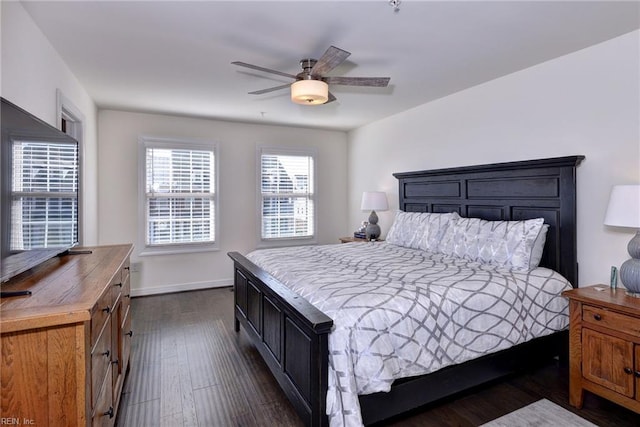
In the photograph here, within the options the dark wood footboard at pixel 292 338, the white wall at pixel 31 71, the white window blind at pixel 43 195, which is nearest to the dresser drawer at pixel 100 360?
the white window blind at pixel 43 195

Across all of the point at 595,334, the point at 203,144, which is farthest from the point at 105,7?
the point at 595,334

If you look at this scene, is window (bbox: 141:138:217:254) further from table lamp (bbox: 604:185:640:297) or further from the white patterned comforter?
table lamp (bbox: 604:185:640:297)

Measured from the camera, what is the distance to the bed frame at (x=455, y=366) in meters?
1.79

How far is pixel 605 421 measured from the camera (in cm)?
204

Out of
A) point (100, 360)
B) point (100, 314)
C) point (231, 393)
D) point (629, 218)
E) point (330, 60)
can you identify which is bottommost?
point (231, 393)

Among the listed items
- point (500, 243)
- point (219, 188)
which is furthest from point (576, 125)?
point (219, 188)

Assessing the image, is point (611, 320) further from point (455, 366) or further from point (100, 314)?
point (100, 314)

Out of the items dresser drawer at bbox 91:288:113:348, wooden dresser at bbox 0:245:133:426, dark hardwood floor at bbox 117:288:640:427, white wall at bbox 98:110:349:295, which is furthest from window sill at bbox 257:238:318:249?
wooden dresser at bbox 0:245:133:426

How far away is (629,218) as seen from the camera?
208 cm

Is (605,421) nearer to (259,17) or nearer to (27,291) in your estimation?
(27,291)

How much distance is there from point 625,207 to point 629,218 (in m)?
0.08

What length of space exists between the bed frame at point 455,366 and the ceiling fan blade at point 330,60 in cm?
160

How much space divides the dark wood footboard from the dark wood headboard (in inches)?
88.2

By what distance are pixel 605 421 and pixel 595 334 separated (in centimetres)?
52
